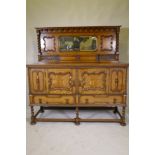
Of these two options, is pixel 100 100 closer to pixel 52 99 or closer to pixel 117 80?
pixel 117 80

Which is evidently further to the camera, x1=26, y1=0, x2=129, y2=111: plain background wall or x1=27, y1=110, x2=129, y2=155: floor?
x1=26, y1=0, x2=129, y2=111: plain background wall

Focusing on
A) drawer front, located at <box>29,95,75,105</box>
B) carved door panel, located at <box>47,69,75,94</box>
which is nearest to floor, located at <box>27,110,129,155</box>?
drawer front, located at <box>29,95,75,105</box>

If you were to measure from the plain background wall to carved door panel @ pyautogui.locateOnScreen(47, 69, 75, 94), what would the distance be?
1.13 metres

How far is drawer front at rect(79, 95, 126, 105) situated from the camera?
105 inches

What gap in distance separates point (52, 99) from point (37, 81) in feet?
1.11

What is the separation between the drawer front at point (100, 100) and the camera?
8.79 ft

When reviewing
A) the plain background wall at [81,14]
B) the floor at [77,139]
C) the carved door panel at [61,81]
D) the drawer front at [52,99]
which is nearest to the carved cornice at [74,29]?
the plain background wall at [81,14]

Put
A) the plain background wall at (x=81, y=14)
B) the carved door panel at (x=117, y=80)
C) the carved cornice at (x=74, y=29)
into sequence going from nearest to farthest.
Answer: the carved door panel at (x=117, y=80)
the carved cornice at (x=74, y=29)
the plain background wall at (x=81, y=14)

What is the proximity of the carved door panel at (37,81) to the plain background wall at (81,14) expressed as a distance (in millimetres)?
1153

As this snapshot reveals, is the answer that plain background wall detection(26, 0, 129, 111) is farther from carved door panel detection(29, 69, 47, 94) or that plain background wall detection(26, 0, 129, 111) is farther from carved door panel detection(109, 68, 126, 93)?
carved door panel detection(29, 69, 47, 94)

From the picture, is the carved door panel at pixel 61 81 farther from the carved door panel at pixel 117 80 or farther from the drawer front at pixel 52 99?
the carved door panel at pixel 117 80
